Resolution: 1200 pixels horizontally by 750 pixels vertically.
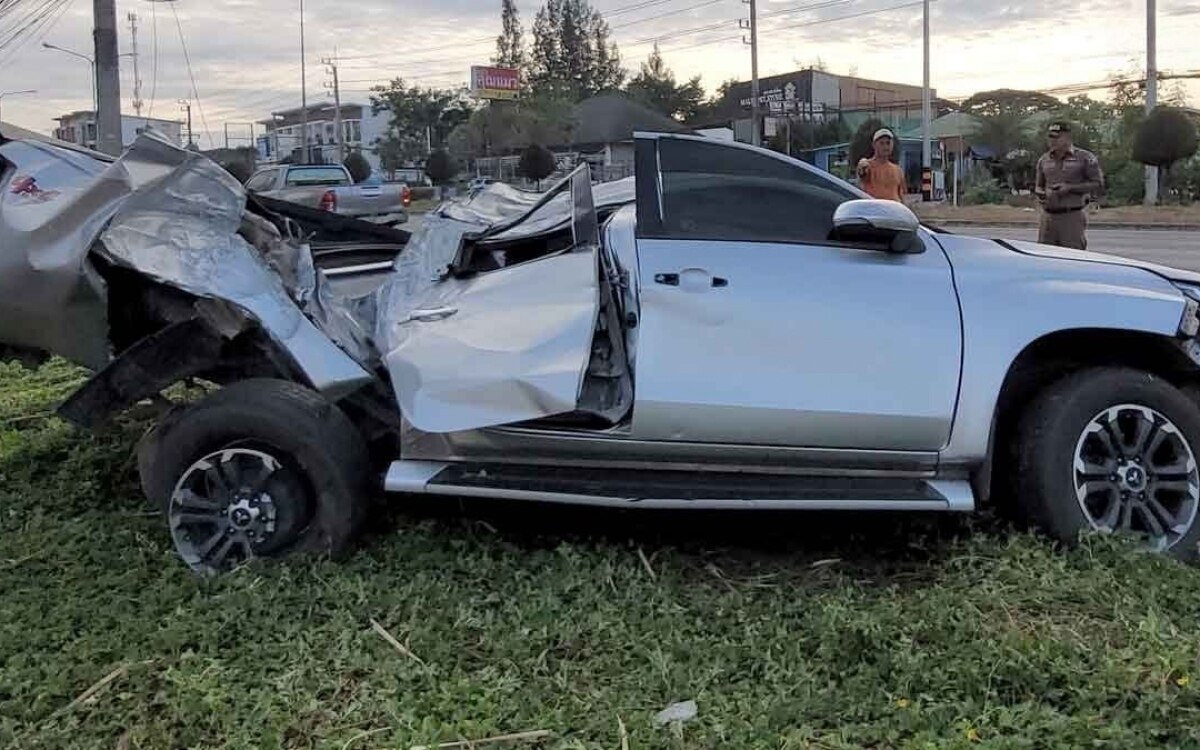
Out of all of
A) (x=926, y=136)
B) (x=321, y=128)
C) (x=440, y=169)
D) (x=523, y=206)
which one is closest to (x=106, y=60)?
(x=523, y=206)

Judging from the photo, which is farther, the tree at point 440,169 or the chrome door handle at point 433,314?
the tree at point 440,169

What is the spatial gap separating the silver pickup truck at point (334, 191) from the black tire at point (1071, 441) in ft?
56.1

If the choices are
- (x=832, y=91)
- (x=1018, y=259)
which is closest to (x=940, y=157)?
(x=832, y=91)

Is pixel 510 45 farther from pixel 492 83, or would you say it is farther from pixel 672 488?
pixel 672 488

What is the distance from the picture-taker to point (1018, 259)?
4332mm

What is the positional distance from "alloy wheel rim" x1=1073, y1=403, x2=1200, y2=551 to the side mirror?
91 cm

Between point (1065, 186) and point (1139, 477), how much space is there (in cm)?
482

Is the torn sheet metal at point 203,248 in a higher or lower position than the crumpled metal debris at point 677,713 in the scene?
higher

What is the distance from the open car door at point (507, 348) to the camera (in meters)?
4.02

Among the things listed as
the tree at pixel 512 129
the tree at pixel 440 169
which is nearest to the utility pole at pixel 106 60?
the tree at pixel 440 169

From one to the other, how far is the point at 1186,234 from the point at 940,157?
27062 mm

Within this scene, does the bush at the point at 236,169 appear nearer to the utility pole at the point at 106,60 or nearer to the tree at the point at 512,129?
the utility pole at the point at 106,60

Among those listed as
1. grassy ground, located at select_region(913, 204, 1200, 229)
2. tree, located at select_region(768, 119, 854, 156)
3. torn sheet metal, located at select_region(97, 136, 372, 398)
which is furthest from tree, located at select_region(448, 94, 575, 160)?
torn sheet metal, located at select_region(97, 136, 372, 398)

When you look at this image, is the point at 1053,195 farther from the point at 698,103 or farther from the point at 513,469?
the point at 698,103
